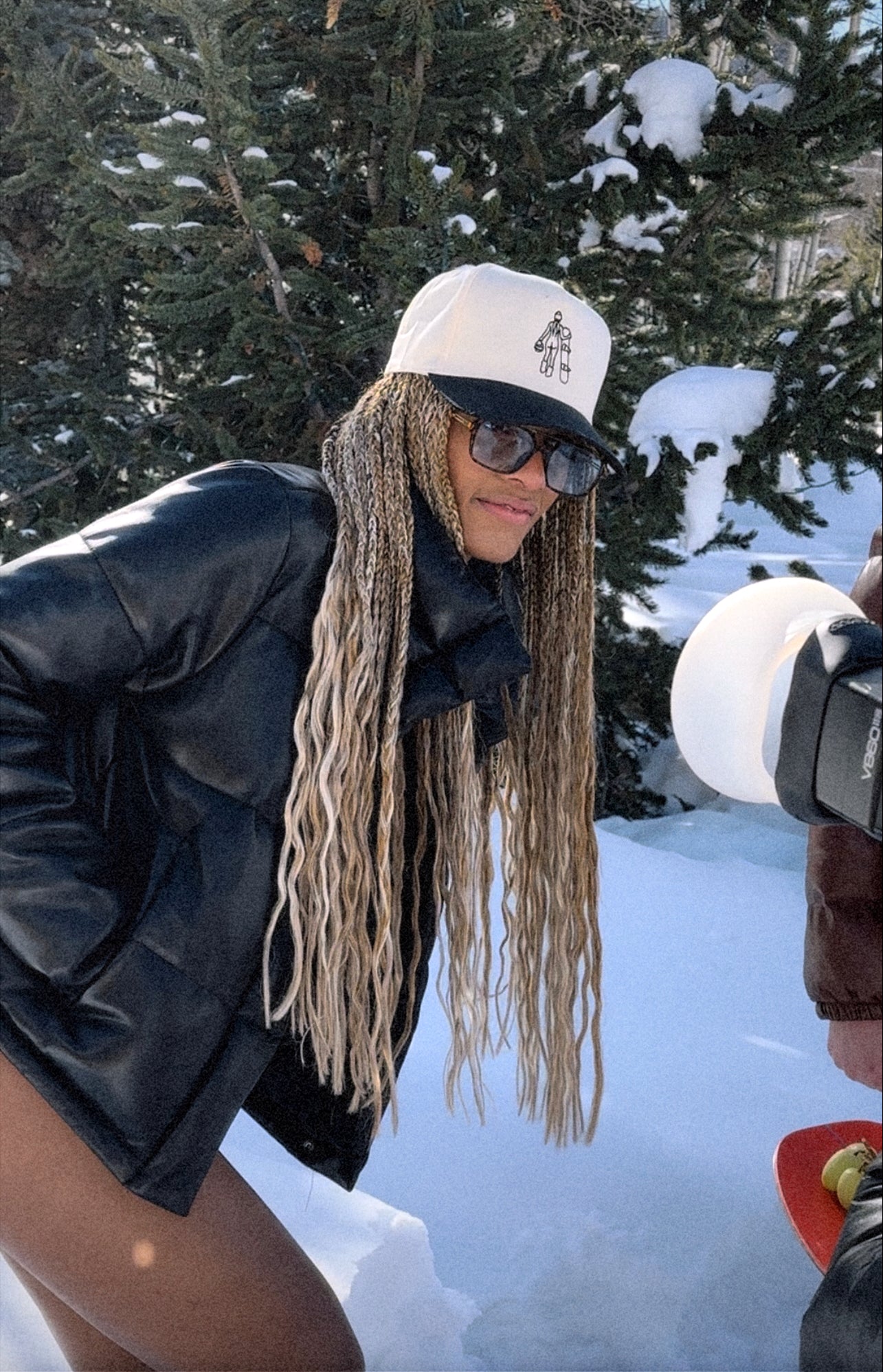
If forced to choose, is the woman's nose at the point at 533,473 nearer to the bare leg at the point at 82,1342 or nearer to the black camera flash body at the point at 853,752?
the black camera flash body at the point at 853,752

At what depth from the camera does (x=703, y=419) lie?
4.52 m

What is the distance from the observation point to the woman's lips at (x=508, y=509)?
1879 millimetres

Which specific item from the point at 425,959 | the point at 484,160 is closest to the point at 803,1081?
the point at 425,959

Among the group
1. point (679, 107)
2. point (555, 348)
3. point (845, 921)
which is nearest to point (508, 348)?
point (555, 348)

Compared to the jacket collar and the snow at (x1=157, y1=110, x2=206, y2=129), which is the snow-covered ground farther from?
the snow at (x1=157, y1=110, x2=206, y2=129)

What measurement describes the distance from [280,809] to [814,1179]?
4.66ft

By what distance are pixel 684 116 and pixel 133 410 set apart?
113 inches

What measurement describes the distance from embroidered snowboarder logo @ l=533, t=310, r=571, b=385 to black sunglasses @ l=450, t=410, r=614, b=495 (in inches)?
4.1

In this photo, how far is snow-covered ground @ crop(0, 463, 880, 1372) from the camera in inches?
89.0

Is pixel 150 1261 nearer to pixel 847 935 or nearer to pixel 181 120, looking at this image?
pixel 847 935

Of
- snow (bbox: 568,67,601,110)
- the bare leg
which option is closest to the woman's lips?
the bare leg

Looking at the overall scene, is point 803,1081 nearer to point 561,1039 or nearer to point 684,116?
point 561,1039

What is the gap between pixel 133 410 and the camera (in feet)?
19.4

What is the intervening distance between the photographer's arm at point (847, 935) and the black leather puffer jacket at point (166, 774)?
0.53 meters
